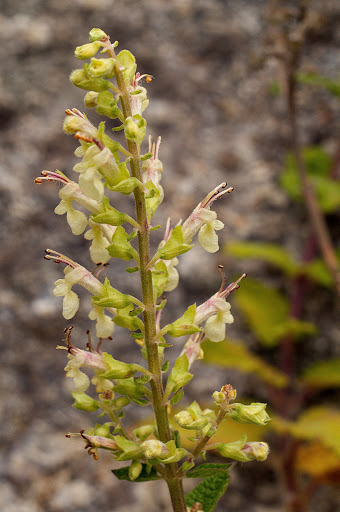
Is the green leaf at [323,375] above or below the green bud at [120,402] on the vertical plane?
below

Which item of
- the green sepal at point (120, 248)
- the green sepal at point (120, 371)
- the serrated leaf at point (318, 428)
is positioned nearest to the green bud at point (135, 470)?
the green sepal at point (120, 371)

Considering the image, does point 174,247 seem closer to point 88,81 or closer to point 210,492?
point 88,81

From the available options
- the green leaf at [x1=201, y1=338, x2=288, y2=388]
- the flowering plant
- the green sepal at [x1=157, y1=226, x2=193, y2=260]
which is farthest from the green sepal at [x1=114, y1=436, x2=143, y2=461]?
the green leaf at [x1=201, y1=338, x2=288, y2=388]

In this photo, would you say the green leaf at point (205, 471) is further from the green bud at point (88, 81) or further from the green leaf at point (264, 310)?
the green leaf at point (264, 310)

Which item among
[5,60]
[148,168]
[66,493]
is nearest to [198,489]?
[148,168]

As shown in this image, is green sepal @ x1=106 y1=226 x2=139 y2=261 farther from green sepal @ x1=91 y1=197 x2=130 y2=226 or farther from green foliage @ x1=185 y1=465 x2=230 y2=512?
green foliage @ x1=185 y1=465 x2=230 y2=512

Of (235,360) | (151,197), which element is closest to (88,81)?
(151,197)

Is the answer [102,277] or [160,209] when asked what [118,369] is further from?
[160,209]
